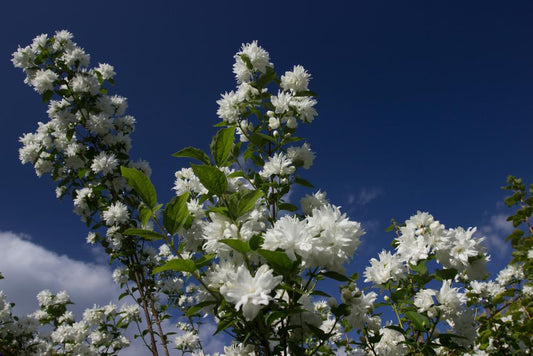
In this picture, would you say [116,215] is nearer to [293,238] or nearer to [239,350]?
[239,350]

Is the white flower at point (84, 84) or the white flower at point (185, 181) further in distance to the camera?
the white flower at point (84, 84)

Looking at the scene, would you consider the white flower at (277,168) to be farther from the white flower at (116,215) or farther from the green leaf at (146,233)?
the white flower at (116,215)

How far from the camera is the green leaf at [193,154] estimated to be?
1572 millimetres

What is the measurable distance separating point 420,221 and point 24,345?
624cm

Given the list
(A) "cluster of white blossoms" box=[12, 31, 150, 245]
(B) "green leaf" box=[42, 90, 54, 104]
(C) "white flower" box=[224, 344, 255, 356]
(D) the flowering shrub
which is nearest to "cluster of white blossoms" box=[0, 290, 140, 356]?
(D) the flowering shrub

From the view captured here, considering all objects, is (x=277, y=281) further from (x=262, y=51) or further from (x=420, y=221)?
(x=262, y=51)

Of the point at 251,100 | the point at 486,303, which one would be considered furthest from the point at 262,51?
the point at 486,303

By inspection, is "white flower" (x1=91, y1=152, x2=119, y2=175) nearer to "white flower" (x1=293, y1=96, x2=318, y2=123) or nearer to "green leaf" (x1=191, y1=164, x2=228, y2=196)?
"white flower" (x1=293, y1=96, x2=318, y2=123)

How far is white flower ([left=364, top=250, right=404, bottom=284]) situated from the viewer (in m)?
2.18

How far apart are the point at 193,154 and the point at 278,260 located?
0.72 meters

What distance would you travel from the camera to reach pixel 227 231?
4.56ft

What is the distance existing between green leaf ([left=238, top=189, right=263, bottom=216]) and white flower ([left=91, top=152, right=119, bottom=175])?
3647 millimetres

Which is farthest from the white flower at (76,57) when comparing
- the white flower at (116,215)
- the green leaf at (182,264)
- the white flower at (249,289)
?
the white flower at (249,289)

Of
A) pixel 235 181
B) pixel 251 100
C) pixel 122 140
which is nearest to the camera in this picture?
pixel 235 181
